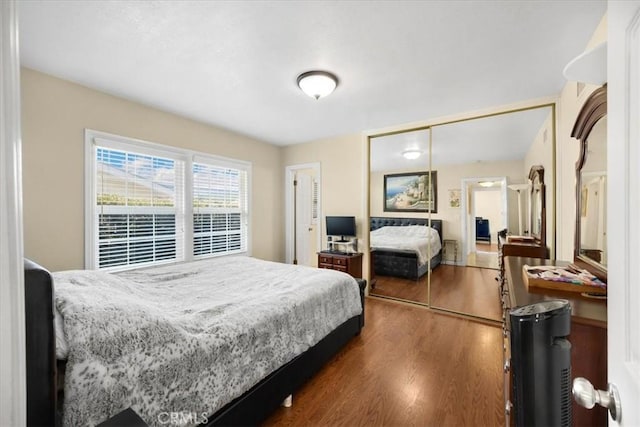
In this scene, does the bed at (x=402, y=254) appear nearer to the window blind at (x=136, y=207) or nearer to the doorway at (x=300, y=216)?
the doorway at (x=300, y=216)

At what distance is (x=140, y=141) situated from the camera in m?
3.04

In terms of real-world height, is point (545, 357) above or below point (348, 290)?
above

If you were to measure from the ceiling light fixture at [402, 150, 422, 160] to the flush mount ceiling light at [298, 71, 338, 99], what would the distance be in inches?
67.1

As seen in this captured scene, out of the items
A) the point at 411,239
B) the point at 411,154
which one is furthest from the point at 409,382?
the point at 411,154

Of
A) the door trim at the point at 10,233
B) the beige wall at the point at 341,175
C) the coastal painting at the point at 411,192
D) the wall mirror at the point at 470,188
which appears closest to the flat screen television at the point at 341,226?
the beige wall at the point at 341,175

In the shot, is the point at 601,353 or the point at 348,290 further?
the point at 348,290

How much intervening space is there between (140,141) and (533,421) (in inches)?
148

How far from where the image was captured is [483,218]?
3289mm

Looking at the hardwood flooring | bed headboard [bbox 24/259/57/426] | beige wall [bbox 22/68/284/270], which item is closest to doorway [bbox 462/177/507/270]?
the hardwood flooring

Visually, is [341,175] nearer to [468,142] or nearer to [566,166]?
[468,142]

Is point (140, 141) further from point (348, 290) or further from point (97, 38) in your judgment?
point (348, 290)

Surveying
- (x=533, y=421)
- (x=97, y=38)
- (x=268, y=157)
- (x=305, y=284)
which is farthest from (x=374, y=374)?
(x=268, y=157)

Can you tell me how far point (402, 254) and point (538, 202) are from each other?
178 centimetres

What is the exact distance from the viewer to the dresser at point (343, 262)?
151 inches
